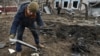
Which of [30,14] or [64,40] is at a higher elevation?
[30,14]

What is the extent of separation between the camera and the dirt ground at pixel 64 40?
25.5 feet

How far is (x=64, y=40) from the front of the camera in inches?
346

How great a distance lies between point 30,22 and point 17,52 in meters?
0.95

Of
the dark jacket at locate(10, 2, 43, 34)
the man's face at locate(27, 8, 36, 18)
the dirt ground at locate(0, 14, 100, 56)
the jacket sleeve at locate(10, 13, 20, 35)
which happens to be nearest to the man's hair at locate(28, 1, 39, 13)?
the man's face at locate(27, 8, 36, 18)

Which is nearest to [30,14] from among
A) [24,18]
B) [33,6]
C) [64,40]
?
[24,18]

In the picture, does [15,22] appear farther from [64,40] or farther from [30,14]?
[64,40]

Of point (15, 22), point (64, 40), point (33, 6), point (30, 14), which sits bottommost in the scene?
point (64, 40)

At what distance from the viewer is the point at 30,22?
688cm

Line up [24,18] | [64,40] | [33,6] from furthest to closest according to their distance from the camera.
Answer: [64,40]
[24,18]
[33,6]

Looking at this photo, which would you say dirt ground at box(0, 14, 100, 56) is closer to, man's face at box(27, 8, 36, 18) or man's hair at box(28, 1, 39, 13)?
man's face at box(27, 8, 36, 18)

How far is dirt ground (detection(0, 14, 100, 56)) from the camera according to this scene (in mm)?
7762

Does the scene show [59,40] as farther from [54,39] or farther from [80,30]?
[80,30]

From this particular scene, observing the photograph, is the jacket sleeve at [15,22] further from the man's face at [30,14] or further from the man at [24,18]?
the man's face at [30,14]

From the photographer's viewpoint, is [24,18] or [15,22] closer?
[15,22]
